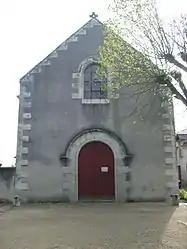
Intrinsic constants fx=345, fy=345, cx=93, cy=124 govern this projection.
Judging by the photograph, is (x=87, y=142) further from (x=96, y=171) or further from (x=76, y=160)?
(x=96, y=171)

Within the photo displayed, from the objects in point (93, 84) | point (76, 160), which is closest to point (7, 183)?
point (76, 160)

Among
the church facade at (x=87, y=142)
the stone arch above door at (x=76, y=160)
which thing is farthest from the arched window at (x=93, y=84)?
the stone arch above door at (x=76, y=160)

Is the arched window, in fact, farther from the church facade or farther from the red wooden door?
the red wooden door

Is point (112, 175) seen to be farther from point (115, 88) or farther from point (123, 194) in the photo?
point (115, 88)

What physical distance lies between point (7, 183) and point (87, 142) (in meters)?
3.67

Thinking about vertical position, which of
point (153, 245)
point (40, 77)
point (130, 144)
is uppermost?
point (40, 77)

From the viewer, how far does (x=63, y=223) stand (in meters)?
8.05

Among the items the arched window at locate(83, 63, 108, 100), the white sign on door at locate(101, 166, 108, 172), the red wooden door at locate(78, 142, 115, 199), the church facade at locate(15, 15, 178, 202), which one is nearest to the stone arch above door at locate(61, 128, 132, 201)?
the church facade at locate(15, 15, 178, 202)

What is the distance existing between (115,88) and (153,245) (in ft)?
26.5

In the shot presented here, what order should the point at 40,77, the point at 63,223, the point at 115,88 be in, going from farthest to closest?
1. the point at 40,77
2. the point at 115,88
3. the point at 63,223

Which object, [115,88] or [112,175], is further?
[112,175]

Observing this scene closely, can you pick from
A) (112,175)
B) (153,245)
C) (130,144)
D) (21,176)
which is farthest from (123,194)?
(153,245)

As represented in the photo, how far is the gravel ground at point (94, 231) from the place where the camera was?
584 cm

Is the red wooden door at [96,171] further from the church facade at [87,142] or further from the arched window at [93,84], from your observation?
the arched window at [93,84]
